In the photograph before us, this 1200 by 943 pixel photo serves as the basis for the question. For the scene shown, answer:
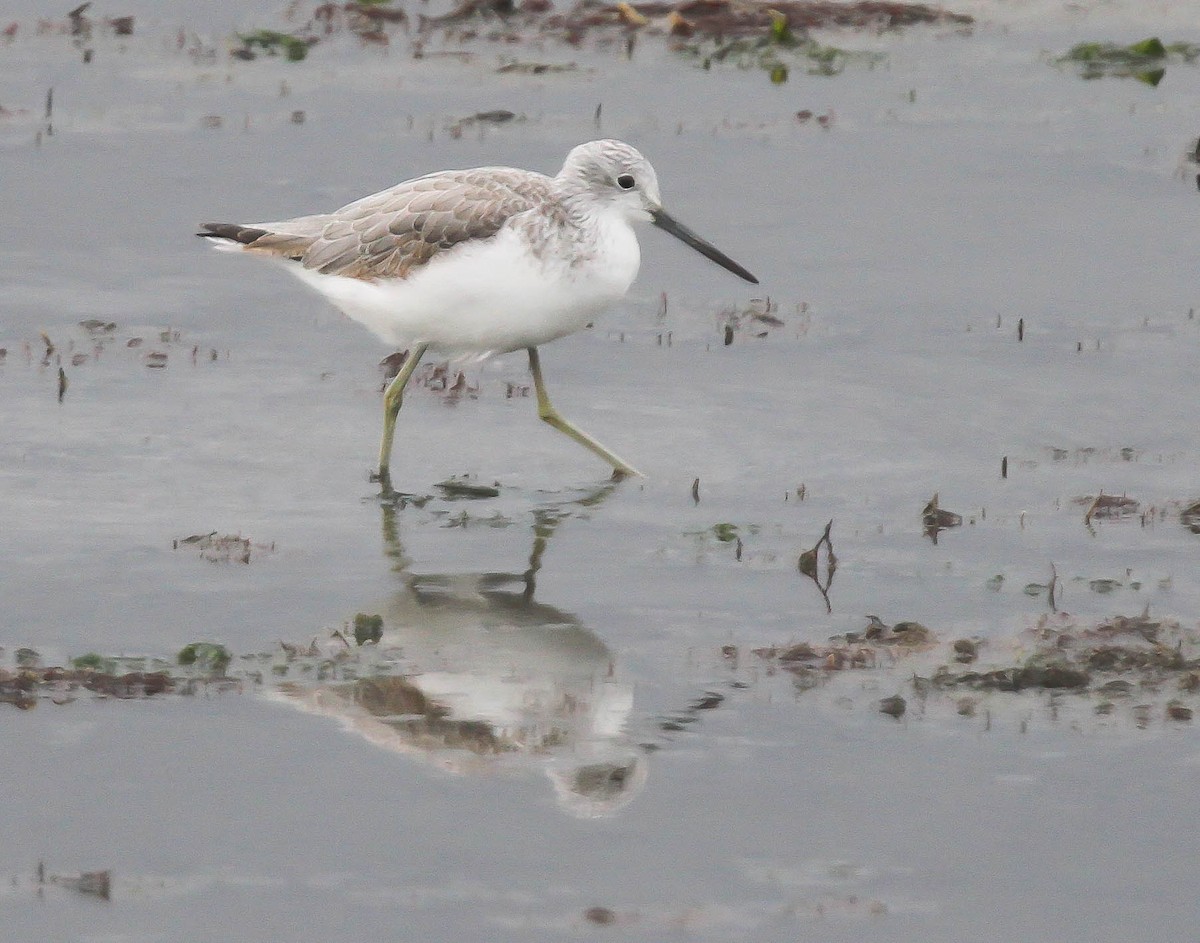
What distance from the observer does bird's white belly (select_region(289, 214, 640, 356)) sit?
10.4m

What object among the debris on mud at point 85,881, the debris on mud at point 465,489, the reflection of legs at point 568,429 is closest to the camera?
the debris on mud at point 85,881

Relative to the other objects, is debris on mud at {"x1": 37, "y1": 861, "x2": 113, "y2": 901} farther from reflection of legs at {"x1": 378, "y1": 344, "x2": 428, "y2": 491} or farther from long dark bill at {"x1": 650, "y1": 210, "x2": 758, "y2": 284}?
long dark bill at {"x1": 650, "y1": 210, "x2": 758, "y2": 284}

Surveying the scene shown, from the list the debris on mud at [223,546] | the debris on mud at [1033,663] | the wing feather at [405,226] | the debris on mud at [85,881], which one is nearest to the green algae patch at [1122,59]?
the wing feather at [405,226]

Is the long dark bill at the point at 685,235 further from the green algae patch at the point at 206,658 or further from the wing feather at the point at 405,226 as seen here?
the green algae patch at the point at 206,658

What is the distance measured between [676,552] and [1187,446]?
10.2 ft

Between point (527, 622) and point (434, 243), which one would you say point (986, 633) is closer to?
point (527, 622)

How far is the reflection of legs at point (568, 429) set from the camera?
10.8 metres

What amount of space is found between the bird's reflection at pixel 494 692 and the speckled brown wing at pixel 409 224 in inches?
80.0

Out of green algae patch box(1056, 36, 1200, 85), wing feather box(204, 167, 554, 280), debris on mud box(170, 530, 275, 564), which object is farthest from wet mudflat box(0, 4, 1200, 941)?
green algae patch box(1056, 36, 1200, 85)

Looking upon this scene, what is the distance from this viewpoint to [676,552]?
9664mm

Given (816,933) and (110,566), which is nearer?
(816,933)

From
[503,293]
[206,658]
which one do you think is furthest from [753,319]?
[206,658]

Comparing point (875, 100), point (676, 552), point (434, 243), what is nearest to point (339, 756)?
point (676, 552)

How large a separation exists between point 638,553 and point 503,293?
151 cm
